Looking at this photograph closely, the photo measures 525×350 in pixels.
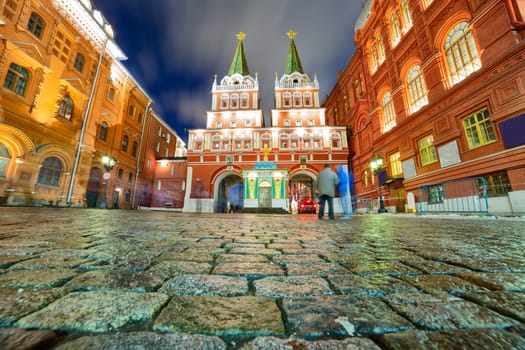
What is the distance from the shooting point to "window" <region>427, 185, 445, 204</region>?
40.2 ft

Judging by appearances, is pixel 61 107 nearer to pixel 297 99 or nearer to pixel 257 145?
pixel 257 145

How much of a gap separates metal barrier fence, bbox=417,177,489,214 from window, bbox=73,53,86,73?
2543 centimetres

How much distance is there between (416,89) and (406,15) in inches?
231

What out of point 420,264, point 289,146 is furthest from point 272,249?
point 289,146

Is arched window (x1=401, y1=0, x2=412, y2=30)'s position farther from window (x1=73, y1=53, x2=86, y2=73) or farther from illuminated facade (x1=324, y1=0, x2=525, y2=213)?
window (x1=73, y1=53, x2=86, y2=73)

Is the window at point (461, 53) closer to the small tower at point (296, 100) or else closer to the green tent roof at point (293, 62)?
the small tower at point (296, 100)

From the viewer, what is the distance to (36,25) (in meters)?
14.9

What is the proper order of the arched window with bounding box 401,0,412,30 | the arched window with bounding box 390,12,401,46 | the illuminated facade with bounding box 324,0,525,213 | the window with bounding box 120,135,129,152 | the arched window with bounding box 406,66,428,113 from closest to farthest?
the illuminated facade with bounding box 324,0,525,213
the arched window with bounding box 406,66,428,113
the arched window with bounding box 401,0,412,30
the arched window with bounding box 390,12,401,46
the window with bounding box 120,135,129,152

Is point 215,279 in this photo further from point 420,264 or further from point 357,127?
point 357,127

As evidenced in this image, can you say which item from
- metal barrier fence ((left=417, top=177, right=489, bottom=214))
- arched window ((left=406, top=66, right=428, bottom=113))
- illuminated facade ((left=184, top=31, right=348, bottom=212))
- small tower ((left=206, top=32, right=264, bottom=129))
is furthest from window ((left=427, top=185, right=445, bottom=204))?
small tower ((left=206, top=32, right=264, bottom=129))

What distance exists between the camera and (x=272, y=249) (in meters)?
2.18

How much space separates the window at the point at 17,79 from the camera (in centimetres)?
1365

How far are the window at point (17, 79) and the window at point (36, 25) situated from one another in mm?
2675

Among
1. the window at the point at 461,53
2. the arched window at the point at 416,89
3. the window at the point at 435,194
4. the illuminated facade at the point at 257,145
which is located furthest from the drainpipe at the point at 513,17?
the illuminated facade at the point at 257,145
